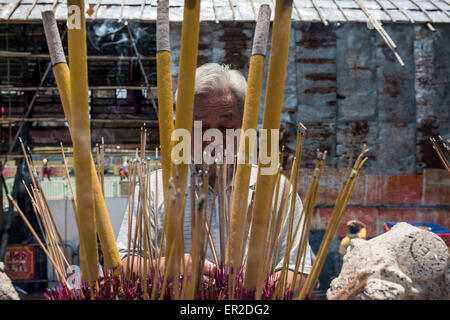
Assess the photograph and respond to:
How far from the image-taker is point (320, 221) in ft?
7.80

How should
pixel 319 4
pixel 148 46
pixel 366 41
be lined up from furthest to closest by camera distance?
pixel 148 46 < pixel 366 41 < pixel 319 4

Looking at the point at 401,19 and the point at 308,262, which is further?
the point at 401,19

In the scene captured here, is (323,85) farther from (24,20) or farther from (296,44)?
(24,20)

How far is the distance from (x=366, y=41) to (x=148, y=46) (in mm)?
1514

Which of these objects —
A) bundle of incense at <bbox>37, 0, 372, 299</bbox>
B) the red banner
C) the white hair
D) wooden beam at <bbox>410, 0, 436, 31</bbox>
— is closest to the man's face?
the white hair

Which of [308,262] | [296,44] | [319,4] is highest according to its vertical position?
[319,4]

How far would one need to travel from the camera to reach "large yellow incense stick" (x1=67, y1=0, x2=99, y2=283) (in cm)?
34

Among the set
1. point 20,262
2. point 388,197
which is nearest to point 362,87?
point 388,197

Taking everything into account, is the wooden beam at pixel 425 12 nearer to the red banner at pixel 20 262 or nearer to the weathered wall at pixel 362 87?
the weathered wall at pixel 362 87

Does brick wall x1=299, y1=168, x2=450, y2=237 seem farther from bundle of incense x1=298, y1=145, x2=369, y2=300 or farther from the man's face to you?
bundle of incense x1=298, y1=145, x2=369, y2=300

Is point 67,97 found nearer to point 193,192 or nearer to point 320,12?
point 193,192

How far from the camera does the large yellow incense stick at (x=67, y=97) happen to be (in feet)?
1.24

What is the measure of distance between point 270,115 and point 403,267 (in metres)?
0.25
